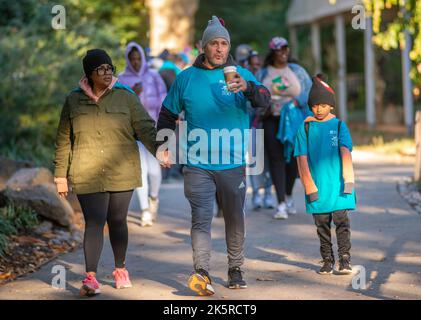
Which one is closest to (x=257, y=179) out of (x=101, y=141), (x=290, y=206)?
(x=290, y=206)

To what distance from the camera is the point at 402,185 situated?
12945mm

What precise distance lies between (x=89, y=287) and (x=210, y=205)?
1.06 m

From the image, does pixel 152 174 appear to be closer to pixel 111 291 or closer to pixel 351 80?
pixel 111 291

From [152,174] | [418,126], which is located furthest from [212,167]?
[418,126]

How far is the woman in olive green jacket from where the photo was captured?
288 inches

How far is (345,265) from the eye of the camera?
7711 millimetres

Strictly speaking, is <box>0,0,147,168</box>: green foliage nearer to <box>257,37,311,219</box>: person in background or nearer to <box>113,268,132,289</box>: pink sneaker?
<box>257,37,311,219</box>: person in background

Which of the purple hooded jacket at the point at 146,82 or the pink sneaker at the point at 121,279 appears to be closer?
the pink sneaker at the point at 121,279

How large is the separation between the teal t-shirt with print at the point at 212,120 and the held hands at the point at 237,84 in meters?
0.24

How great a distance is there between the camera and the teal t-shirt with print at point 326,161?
7.77 meters

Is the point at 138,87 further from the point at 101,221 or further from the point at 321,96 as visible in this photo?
the point at 101,221

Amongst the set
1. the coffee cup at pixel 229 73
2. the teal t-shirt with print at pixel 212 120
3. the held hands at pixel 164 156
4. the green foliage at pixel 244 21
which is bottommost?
the held hands at pixel 164 156

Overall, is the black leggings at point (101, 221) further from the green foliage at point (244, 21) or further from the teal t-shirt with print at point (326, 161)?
the green foliage at point (244, 21)

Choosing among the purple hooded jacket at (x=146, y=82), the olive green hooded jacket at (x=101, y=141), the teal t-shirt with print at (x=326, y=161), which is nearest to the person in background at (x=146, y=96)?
the purple hooded jacket at (x=146, y=82)
